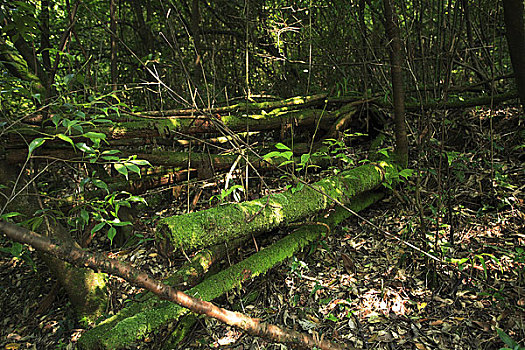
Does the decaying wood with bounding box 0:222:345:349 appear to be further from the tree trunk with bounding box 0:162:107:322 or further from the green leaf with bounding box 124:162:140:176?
the tree trunk with bounding box 0:162:107:322

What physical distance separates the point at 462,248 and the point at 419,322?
884 mm

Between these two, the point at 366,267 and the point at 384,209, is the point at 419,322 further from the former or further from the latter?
the point at 384,209

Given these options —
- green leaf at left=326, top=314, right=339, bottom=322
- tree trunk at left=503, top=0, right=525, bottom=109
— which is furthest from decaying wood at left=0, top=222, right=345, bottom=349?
tree trunk at left=503, top=0, right=525, bottom=109

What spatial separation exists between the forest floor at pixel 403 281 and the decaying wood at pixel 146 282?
1306mm

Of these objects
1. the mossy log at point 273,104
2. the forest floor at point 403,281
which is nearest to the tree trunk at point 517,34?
the forest floor at point 403,281

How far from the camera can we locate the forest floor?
2.50 metres

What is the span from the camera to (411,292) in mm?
2787

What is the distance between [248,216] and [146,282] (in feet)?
4.21

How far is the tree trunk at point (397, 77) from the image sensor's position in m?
3.09

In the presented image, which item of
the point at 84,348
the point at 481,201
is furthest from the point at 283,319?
the point at 481,201

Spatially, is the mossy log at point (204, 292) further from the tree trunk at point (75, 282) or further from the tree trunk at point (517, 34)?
A: the tree trunk at point (517, 34)

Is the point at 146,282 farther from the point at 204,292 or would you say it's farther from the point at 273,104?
the point at 273,104

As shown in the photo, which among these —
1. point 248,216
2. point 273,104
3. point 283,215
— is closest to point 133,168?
point 248,216

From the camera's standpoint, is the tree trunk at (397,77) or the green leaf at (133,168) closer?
the green leaf at (133,168)
